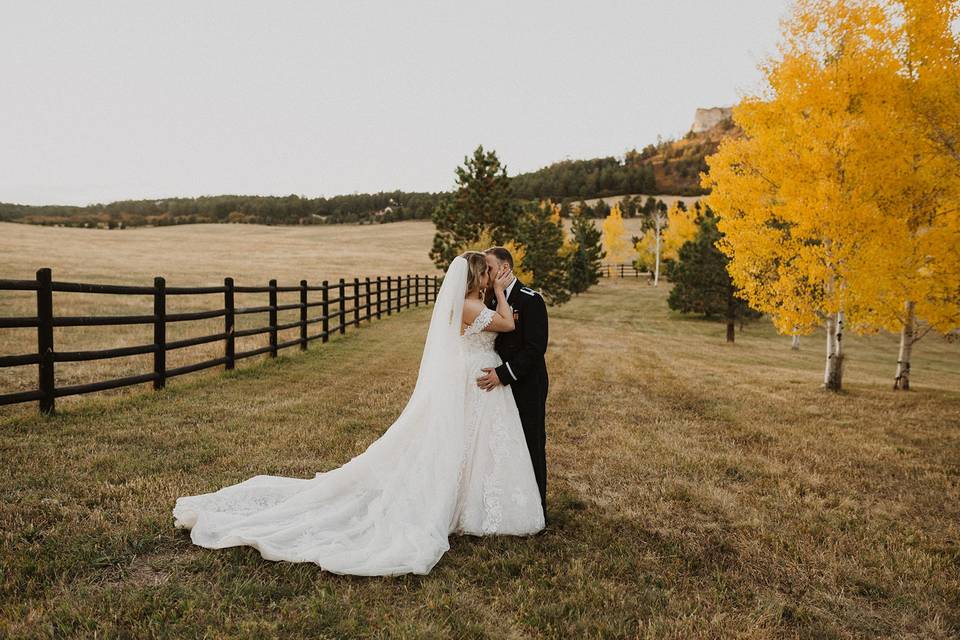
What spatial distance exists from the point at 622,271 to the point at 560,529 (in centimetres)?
6435

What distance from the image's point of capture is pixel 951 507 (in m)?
5.61

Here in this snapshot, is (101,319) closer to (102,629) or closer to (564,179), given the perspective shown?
(102,629)

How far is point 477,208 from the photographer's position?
109 feet

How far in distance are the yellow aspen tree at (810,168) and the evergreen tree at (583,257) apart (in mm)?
33181

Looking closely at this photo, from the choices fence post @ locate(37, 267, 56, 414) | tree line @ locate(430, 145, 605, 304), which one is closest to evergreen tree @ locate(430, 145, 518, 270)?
tree line @ locate(430, 145, 605, 304)

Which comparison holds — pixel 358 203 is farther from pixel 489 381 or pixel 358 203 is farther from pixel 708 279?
pixel 489 381

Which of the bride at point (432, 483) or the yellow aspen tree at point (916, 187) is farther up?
the yellow aspen tree at point (916, 187)

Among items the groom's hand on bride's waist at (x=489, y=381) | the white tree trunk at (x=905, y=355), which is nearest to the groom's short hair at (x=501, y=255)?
the groom's hand on bride's waist at (x=489, y=381)

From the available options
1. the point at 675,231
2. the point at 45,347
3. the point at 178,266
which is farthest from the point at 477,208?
the point at 675,231

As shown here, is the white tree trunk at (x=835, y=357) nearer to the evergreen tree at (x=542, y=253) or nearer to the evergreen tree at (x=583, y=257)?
the evergreen tree at (x=542, y=253)

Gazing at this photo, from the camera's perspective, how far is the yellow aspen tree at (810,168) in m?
11.1

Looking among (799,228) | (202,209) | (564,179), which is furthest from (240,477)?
(564,179)

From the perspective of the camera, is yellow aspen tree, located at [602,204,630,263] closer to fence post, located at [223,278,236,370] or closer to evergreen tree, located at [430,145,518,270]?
evergreen tree, located at [430,145,518,270]

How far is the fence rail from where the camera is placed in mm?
67062
